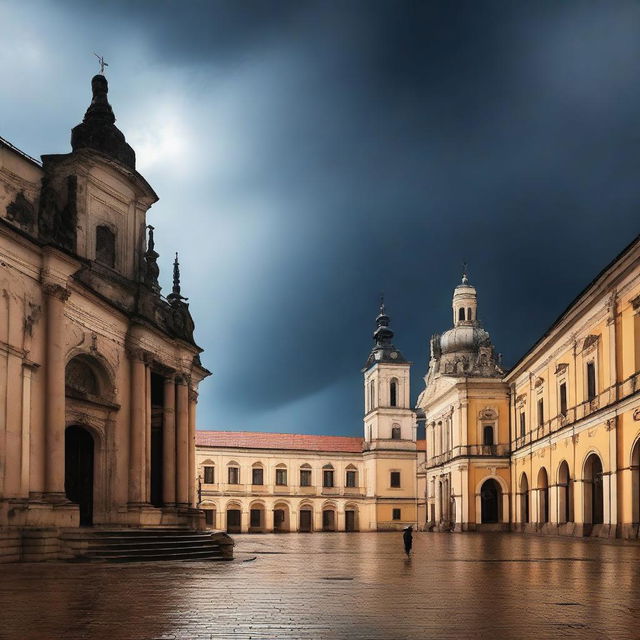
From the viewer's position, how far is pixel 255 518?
85.1 m

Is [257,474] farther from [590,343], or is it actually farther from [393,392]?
[590,343]

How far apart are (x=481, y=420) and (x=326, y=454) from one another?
29351 mm

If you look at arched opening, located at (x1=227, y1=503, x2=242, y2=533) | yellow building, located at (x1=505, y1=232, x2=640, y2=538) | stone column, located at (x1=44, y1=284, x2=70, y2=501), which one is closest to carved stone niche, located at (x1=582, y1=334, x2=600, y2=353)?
yellow building, located at (x1=505, y1=232, x2=640, y2=538)

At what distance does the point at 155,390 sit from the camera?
32688 mm

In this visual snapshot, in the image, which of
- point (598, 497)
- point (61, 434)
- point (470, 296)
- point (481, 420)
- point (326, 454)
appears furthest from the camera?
point (326, 454)

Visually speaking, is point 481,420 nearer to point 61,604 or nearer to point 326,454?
point 326,454

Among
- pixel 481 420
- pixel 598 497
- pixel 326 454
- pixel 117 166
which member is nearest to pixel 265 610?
pixel 117 166

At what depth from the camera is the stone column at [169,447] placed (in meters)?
31.4

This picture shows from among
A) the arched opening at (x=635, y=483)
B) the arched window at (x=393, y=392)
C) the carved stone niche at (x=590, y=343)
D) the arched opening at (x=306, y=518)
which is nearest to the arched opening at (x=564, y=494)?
the carved stone niche at (x=590, y=343)

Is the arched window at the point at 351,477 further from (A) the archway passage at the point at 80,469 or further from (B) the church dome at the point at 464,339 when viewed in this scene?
(A) the archway passage at the point at 80,469

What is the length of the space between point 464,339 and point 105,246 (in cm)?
5170

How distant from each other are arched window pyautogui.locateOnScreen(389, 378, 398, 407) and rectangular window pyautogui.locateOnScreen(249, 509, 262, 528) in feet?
53.7

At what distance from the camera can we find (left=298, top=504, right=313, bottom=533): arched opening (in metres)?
86.5

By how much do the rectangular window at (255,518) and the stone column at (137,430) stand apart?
190 ft
